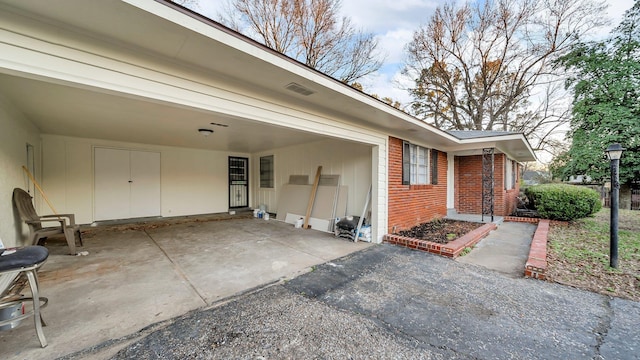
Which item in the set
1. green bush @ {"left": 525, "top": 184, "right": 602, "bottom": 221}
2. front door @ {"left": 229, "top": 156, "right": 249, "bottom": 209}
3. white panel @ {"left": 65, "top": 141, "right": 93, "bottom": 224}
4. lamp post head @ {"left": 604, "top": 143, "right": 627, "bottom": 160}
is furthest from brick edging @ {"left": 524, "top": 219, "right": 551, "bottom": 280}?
white panel @ {"left": 65, "top": 141, "right": 93, "bottom": 224}

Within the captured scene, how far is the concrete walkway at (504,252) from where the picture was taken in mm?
3645

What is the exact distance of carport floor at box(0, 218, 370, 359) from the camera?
205 cm

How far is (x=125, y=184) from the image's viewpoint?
22.9ft

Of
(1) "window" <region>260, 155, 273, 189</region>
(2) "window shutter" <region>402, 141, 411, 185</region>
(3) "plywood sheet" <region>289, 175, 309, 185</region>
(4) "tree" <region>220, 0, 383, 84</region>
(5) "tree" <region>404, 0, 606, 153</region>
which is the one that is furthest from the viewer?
(5) "tree" <region>404, 0, 606, 153</region>

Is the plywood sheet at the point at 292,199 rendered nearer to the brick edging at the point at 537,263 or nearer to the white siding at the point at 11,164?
the brick edging at the point at 537,263

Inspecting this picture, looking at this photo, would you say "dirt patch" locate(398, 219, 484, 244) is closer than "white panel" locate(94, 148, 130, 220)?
Yes

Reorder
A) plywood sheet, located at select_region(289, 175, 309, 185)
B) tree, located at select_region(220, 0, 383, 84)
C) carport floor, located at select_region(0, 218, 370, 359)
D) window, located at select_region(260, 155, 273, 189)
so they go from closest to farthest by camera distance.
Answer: carport floor, located at select_region(0, 218, 370, 359) → plywood sheet, located at select_region(289, 175, 309, 185) → window, located at select_region(260, 155, 273, 189) → tree, located at select_region(220, 0, 383, 84)

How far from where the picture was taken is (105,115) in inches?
168

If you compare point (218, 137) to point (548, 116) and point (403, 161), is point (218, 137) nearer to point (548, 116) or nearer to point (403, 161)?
point (403, 161)

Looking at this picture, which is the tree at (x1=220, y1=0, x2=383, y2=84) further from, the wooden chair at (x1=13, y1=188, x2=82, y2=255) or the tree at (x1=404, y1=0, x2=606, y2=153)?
the wooden chair at (x1=13, y1=188, x2=82, y2=255)

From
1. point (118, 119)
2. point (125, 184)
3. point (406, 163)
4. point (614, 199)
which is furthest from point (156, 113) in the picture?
point (614, 199)

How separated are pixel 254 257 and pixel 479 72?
17360mm

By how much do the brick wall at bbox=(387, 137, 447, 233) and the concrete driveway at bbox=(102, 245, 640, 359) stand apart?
7.62ft

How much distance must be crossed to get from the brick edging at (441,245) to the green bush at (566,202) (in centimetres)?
311
